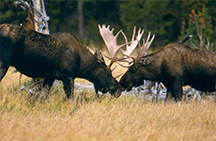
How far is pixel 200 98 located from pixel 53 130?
426 cm

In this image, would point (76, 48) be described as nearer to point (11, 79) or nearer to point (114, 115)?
point (114, 115)

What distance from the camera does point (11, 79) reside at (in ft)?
33.5

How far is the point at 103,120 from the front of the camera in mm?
5965

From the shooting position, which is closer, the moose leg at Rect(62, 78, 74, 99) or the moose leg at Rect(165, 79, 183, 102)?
the moose leg at Rect(62, 78, 74, 99)

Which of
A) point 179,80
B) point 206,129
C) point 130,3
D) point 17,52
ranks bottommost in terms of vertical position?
point 206,129

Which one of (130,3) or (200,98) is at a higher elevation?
(130,3)

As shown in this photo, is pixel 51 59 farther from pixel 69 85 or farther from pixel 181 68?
pixel 181 68

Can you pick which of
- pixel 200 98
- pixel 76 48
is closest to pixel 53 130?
pixel 76 48

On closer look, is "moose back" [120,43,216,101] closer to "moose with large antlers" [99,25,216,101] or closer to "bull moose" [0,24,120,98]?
"moose with large antlers" [99,25,216,101]

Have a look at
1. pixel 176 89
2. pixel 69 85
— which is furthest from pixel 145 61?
pixel 69 85

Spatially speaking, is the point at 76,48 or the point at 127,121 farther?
the point at 76,48

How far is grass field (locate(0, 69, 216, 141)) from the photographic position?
5.18 metres

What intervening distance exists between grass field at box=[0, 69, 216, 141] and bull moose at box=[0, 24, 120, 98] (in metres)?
0.42

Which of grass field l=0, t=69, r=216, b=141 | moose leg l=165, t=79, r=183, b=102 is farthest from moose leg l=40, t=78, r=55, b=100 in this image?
moose leg l=165, t=79, r=183, b=102
